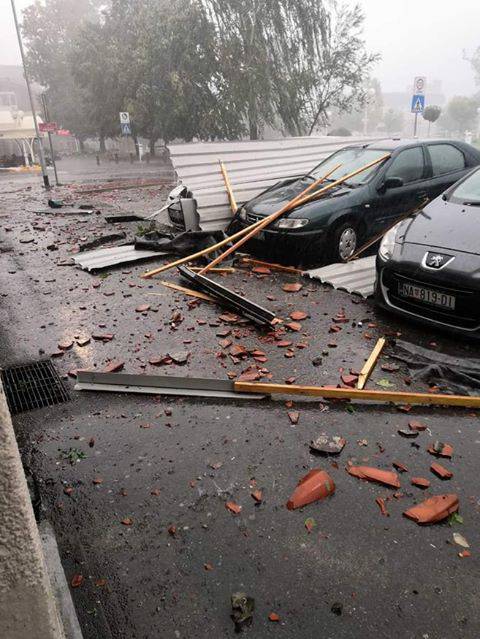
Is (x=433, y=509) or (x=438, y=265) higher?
(x=438, y=265)

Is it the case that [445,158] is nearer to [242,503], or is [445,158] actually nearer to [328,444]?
[328,444]

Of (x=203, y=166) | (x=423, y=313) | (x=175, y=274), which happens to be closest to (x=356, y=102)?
(x=203, y=166)

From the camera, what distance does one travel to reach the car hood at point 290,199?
23.5 feet

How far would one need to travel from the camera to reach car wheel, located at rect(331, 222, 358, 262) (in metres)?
7.24

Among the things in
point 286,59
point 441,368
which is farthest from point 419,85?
point 441,368

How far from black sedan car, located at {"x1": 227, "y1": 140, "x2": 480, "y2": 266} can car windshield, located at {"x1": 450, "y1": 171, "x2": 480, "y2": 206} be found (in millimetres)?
1319

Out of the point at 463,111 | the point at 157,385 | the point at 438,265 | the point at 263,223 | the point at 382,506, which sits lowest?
the point at 382,506

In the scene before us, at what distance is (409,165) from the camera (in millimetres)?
7695

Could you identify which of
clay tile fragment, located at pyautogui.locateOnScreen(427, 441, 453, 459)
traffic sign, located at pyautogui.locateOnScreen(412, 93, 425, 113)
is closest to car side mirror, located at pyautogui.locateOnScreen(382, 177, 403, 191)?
clay tile fragment, located at pyautogui.locateOnScreen(427, 441, 453, 459)

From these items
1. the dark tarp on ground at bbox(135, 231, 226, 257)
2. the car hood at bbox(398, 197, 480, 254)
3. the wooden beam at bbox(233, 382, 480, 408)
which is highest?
the car hood at bbox(398, 197, 480, 254)

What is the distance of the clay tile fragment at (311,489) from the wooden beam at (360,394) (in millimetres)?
986

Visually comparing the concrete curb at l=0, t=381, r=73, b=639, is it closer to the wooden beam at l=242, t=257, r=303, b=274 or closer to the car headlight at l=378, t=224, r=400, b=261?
the car headlight at l=378, t=224, r=400, b=261

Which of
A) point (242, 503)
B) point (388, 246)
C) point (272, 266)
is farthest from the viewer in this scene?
point (272, 266)

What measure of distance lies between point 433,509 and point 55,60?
6861 cm
